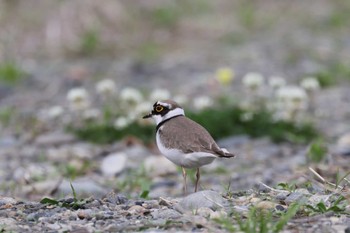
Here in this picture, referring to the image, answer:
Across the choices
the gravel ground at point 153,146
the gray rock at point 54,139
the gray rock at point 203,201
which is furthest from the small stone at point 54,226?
→ the gray rock at point 54,139

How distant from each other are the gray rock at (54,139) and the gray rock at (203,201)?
16.4 feet

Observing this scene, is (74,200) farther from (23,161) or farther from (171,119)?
(23,161)

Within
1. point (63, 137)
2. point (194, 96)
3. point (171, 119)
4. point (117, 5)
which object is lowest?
point (171, 119)

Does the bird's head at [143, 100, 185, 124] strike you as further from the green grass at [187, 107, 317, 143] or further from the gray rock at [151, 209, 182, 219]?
Answer: the green grass at [187, 107, 317, 143]

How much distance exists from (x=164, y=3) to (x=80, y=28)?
278 centimetres

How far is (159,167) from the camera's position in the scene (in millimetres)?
8812

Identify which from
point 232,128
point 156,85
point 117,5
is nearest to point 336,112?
point 232,128

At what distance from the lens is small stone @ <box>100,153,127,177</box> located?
28.5 feet

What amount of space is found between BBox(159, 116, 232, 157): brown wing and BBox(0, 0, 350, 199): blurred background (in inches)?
54.0

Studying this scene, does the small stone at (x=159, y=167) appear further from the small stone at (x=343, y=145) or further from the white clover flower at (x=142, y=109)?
the small stone at (x=343, y=145)

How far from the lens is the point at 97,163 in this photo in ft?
29.9

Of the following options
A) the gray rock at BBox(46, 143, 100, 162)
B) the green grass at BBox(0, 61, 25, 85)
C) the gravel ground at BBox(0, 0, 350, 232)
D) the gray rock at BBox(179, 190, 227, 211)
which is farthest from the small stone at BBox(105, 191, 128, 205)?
the green grass at BBox(0, 61, 25, 85)

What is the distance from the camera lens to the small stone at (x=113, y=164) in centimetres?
868

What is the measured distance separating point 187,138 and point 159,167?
3.17 metres
